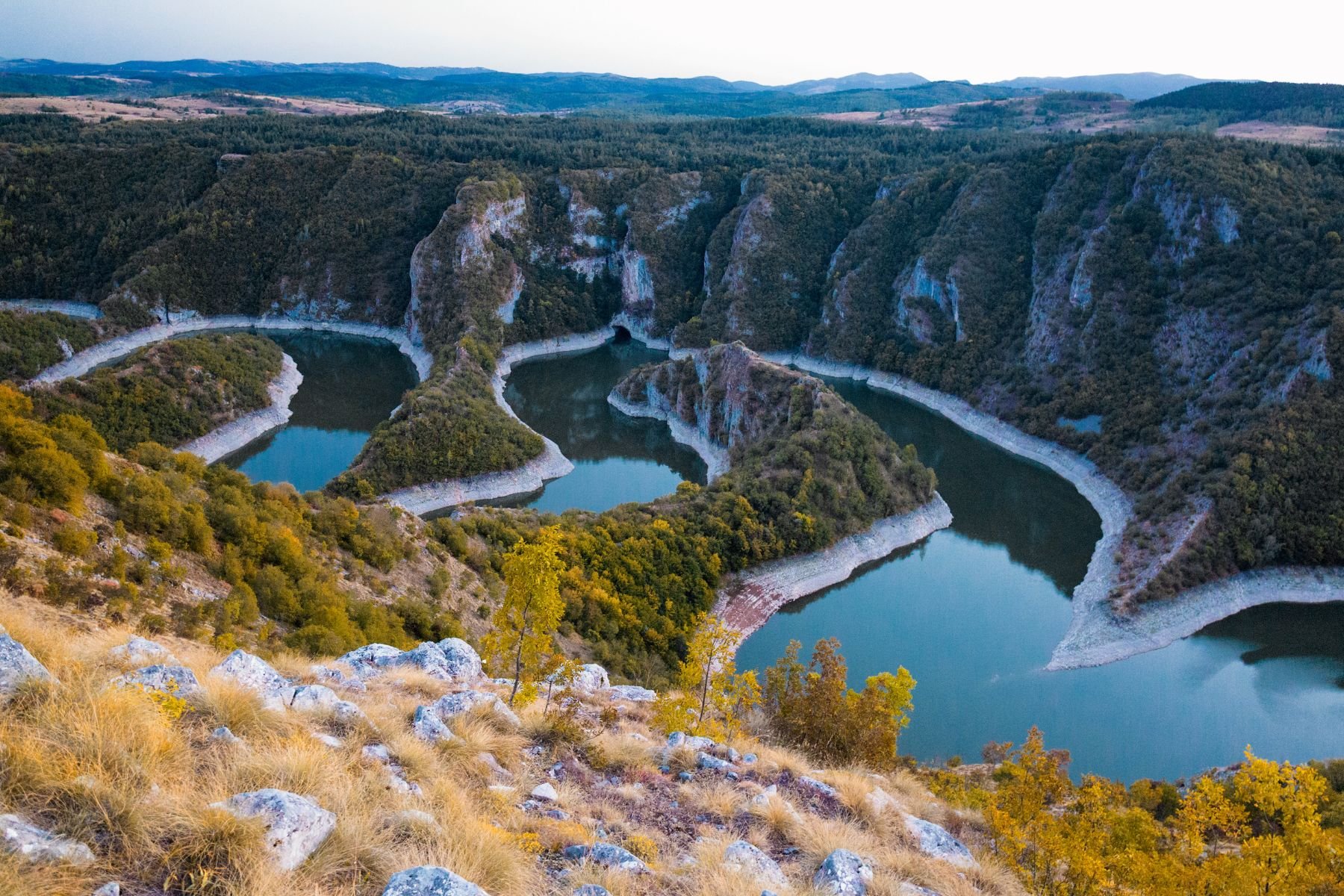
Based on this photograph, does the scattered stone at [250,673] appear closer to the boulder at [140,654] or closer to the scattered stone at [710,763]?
the boulder at [140,654]

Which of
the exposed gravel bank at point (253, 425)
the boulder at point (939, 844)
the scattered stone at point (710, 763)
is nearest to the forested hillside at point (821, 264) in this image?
the exposed gravel bank at point (253, 425)

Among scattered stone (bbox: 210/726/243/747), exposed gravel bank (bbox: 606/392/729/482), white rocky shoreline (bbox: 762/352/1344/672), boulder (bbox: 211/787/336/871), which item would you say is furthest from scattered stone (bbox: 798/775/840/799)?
exposed gravel bank (bbox: 606/392/729/482)

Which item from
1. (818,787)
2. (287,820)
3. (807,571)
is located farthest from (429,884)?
(807,571)

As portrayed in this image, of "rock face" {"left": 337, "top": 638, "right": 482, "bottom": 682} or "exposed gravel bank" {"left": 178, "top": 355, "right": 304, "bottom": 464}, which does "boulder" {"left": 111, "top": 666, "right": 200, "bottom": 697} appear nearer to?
"rock face" {"left": 337, "top": 638, "right": 482, "bottom": 682}

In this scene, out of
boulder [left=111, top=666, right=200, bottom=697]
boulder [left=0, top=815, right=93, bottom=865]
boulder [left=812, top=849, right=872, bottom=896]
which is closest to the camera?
boulder [left=0, top=815, right=93, bottom=865]

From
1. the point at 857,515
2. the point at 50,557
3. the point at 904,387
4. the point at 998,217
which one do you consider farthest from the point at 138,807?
the point at 998,217

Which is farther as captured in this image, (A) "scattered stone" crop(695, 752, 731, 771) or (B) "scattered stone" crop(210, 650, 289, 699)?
(A) "scattered stone" crop(695, 752, 731, 771)
